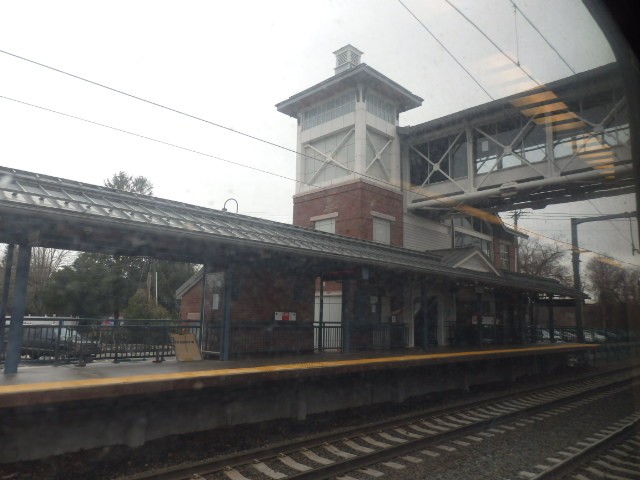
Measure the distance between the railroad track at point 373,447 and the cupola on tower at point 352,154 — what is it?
13126mm

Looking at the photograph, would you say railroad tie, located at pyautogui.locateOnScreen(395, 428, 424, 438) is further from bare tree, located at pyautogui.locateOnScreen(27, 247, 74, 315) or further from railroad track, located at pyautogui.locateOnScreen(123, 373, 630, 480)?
bare tree, located at pyautogui.locateOnScreen(27, 247, 74, 315)

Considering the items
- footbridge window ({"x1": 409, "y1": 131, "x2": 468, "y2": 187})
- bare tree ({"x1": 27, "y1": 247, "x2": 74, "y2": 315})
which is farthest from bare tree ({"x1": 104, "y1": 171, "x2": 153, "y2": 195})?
footbridge window ({"x1": 409, "y1": 131, "x2": 468, "y2": 187})

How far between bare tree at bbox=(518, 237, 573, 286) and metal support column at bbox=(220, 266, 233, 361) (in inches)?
987

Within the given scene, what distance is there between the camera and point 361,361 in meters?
10.8

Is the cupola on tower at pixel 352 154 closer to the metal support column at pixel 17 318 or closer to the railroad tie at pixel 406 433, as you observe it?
the railroad tie at pixel 406 433

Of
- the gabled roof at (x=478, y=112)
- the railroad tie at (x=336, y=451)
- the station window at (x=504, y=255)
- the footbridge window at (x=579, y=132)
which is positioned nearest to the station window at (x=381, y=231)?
the gabled roof at (x=478, y=112)

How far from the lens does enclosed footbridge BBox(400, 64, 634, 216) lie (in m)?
18.9

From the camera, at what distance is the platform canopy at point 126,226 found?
7434 mm

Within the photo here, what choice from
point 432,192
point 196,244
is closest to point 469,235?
point 432,192

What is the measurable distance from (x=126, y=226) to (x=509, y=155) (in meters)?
19.6

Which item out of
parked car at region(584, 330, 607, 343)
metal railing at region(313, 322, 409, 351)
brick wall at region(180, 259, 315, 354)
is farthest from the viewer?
parked car at region(584, 330, 607, 343)

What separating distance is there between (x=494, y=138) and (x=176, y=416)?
2034 cm

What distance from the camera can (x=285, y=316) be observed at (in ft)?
46.3

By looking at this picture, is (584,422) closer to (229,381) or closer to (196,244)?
(229,381)
